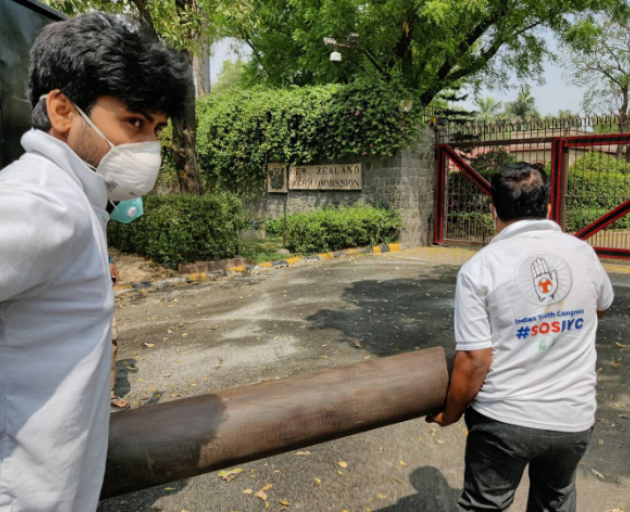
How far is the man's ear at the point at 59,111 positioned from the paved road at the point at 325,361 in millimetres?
2408

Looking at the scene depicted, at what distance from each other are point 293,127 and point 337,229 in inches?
170

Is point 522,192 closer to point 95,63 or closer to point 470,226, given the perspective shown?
point 95,63

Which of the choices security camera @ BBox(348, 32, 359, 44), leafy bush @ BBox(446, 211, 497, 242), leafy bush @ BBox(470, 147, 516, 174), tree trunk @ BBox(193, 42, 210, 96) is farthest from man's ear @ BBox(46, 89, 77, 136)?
tree trunk @ BBox(193, 42, 210, 96)

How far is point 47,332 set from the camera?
1.00 metres

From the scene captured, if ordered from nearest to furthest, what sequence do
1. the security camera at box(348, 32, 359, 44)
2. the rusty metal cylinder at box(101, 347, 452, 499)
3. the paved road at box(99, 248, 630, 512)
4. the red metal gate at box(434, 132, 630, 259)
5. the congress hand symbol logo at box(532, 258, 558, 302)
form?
the rusty metal cylinder at box(101, 347, 452, 499) < the congress hand symbol logo at box(532, 258, 558, 302) < the paved road at box(99, 248, 630, 512) < the red metal gate at box(434, 132, 630, 259) < the security camera at box(348, 32, 359, 44)

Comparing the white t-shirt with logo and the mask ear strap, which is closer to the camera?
the mask ear strap

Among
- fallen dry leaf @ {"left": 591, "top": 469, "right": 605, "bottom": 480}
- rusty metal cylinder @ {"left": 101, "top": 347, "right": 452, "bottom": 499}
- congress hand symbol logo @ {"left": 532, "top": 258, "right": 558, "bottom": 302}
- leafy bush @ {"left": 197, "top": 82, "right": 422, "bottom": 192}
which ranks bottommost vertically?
fallen dry leaf @ {"left": 591, "top": 469, "right": 605, "bottom": 480}

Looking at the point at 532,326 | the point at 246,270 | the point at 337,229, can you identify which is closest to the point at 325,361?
the point at 532,326

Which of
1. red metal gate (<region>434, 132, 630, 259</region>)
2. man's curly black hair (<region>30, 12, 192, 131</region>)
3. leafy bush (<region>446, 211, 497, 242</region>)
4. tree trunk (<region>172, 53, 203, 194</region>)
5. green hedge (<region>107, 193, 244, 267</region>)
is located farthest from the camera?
leafy bush (<region>446, 211, 497, 242</region>)

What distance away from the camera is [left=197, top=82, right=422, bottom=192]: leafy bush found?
41.9ft

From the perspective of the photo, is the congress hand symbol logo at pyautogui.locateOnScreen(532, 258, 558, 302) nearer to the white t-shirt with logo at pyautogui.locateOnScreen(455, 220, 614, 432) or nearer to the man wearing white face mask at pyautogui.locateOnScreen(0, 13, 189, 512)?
the white t-shirt with logo at pyautogui.locateOnScreen(455, 220, 614, 432)

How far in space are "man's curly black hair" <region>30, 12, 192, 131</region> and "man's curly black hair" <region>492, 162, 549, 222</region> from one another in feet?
Result: 4.55

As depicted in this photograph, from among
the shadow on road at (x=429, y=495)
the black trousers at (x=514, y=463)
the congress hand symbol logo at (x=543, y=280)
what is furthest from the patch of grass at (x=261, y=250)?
the congress hand symbol logo at (x=543, y=280)

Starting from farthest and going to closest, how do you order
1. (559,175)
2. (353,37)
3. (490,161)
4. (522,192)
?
(353,37)
(490,161)
(559,175)
(522,192)
